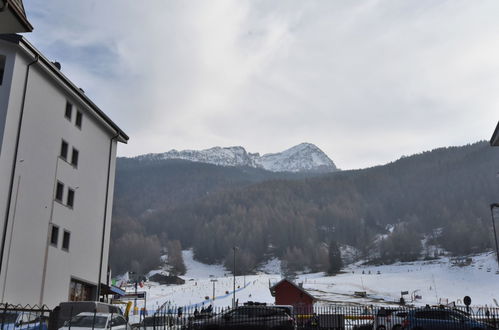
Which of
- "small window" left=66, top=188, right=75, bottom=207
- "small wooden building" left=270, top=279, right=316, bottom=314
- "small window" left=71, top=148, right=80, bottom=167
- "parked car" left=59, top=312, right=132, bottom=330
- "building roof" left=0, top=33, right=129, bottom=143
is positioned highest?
"building roof" left=0, top=33, right=129, bottom=143

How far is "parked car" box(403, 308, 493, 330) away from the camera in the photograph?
1182 inches

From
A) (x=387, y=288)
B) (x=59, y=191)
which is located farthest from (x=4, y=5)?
(x=387, y=288)

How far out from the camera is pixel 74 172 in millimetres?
41531

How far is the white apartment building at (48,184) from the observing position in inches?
1331

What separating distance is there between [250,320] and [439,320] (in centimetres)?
1041

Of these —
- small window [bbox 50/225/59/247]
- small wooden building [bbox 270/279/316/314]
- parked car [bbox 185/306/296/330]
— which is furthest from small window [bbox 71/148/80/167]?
small wooden building [bbox 270/279/316/314]

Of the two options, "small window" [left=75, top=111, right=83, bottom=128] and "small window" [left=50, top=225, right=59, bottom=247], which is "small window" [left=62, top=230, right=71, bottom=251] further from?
"small window" [left=75, top=111, right=83, bottom=128]

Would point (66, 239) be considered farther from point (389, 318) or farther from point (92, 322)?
point (389, 318)

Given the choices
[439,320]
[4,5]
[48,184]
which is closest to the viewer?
[4,5]

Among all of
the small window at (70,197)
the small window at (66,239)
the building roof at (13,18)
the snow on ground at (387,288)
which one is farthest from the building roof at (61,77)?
the snow on ground at (387,288)

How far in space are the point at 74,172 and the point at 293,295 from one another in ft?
115

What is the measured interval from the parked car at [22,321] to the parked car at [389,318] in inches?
784

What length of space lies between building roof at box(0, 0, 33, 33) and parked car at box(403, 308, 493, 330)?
2623cm

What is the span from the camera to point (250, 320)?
29.4m
